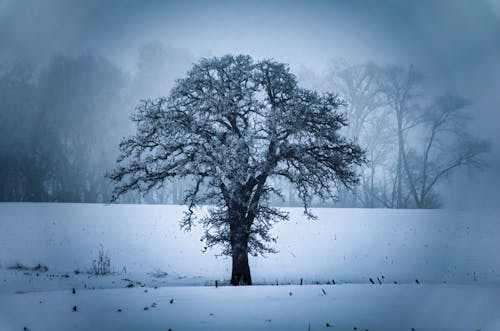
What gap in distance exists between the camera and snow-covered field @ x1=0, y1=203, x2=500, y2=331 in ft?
29.1

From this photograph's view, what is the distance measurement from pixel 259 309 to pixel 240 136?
7.26 metres

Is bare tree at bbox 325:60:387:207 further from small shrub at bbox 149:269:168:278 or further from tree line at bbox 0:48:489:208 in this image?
small shrub at bbox 149:269:168:278

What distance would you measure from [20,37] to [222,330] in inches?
1447

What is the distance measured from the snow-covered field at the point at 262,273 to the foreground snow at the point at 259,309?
0.03 m

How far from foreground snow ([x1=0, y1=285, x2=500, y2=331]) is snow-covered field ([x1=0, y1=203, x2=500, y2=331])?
0.03 metres

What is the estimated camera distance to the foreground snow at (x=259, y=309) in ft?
27.5

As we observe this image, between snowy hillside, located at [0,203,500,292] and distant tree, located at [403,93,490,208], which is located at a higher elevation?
distant tree, located at [403,93,490,208]

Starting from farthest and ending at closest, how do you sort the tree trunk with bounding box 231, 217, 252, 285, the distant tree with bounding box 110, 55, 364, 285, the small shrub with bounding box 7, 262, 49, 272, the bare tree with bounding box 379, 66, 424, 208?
1. the bare tree with bounding box 379, 66, 424, 208
2. the small shrub with bounding box 7, 262, 49, 272
3. the tree trunk with bounding box 231, 217, 252, 285
4. the distant tree with bounding box 110, 55, 364, 285

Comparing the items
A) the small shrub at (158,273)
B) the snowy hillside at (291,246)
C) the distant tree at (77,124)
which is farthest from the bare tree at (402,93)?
the small shrub at (158,273)

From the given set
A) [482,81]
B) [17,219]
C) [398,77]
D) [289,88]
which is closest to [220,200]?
[289,88]

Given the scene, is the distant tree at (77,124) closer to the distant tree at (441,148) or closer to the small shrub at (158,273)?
the small shrub at (158,273)

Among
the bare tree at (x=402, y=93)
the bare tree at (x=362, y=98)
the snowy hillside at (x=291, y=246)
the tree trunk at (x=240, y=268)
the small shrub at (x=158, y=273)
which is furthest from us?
the bare tree at (x=362, y=98)

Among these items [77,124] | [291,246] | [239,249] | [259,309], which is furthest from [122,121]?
[259,309]

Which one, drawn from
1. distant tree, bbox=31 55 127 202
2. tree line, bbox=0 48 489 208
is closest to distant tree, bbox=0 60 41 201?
tree line, bbox=0 48 489 208
